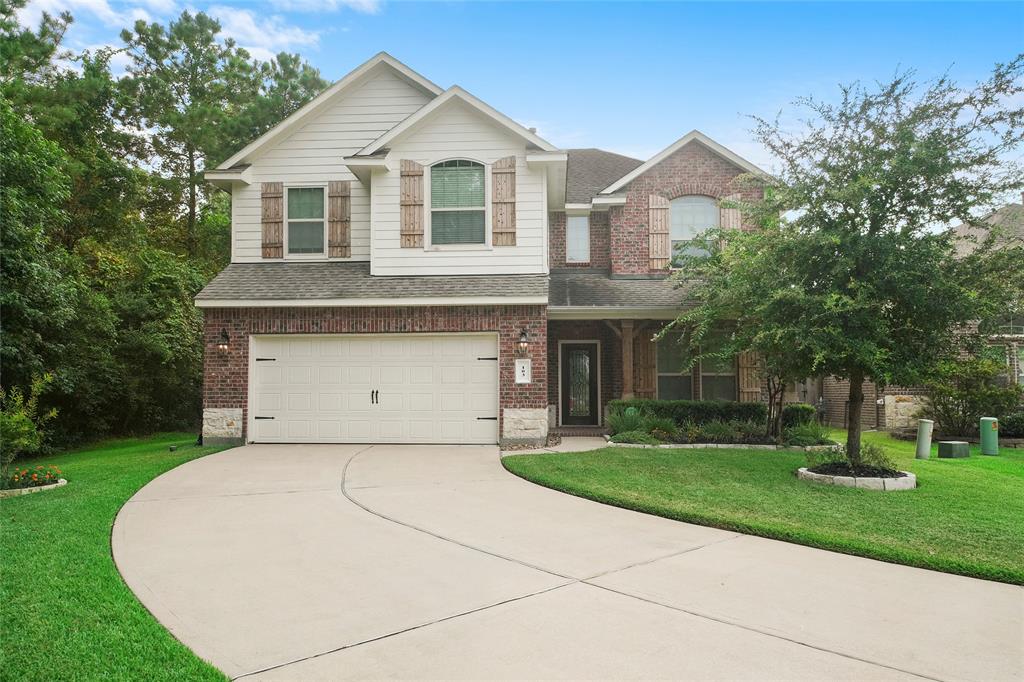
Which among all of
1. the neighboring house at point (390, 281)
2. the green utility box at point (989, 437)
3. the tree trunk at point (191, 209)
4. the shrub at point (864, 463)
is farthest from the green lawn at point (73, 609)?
the tree trunk at point (191, 209)

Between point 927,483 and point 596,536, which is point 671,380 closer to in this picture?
point 927,483

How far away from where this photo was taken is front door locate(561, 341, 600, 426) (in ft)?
50.1

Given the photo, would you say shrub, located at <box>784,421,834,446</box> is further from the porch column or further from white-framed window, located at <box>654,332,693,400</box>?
the porch column

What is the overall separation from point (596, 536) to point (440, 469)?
12.7 feet

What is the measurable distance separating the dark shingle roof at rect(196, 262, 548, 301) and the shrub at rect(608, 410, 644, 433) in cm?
292

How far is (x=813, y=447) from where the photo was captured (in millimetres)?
11266

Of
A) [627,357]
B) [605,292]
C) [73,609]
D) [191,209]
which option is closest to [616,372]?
[627,357]

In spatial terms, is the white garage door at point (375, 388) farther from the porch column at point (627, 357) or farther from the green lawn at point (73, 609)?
the green lawn at point (73, 609)

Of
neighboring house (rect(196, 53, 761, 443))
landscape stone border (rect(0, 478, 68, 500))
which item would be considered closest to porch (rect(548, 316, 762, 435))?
neighboring house (rect(196, 53, 761, 443))

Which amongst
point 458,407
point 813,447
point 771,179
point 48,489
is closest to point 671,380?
point 813,447

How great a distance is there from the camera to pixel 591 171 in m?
17.3

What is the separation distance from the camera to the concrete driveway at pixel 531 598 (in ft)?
10.7

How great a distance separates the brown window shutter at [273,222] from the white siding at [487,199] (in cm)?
228

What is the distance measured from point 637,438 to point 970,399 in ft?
26.6
